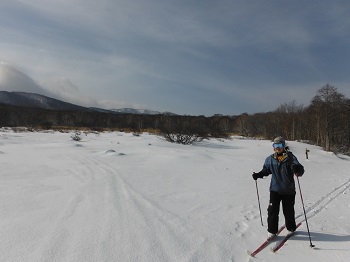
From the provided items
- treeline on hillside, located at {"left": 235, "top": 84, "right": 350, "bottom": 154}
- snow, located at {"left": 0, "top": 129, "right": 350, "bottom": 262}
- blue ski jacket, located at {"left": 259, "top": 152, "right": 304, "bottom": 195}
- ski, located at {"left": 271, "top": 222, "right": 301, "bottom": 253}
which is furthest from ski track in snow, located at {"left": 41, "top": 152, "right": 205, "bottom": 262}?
treeline on hillside, located at {"left": 235, "top": 84, "right": 350, "bottom": 154}

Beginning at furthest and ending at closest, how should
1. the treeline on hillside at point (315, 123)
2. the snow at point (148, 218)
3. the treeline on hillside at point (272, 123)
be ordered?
1. the treeline on hillside at point (315, 123)
2. the treeline on hillside at point (272, 123)
3. the snow at point (148, 218)

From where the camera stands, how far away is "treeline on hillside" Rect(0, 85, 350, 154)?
28672mm

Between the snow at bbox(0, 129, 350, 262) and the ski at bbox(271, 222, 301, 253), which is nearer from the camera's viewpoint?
the snow at bbox(0, 129, 350, 262)

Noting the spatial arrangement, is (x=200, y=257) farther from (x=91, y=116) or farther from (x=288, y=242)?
(x=91, y=116)

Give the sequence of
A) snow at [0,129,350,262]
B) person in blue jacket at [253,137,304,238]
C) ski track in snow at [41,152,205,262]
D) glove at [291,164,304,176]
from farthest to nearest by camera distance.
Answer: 1. person in blue jacket at [253,137,304,238]
2. glove at [291,164,304,176]
3. snow at [0,129,350,262]
4. ski track in snow at [41,152,205,262]

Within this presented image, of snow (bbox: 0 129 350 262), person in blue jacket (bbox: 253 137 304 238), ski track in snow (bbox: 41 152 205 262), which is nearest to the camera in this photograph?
ski track in snow (bbox: 41 152 205 262)

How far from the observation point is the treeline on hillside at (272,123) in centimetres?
2867

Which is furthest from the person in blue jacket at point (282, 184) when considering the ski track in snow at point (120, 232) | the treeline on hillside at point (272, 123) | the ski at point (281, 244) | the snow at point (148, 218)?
the treeline on hillside at point (272, 123)

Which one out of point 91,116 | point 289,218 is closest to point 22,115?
point 91,116

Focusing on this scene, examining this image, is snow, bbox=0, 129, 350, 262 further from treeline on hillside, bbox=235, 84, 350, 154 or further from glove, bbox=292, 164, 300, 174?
treeline on hillside, bbox=235, 84, 350, 154

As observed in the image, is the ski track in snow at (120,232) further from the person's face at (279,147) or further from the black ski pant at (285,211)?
the person's face at (279,147)

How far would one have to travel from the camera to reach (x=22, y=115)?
94812mm

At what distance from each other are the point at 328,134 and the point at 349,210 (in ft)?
102

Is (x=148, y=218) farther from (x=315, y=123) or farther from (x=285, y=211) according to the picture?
(x=315, y=123)
